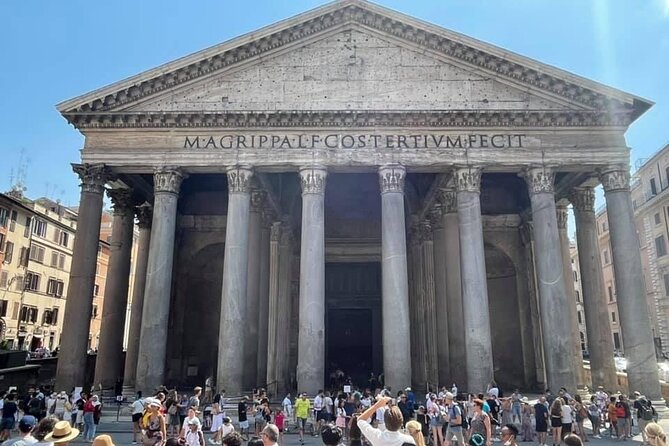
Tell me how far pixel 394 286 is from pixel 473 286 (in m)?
2.47

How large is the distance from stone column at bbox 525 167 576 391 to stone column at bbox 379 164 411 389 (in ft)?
14.0

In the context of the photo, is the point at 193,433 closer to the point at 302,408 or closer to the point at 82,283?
the point at 302,408

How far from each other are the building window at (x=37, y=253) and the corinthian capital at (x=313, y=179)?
28203 mm

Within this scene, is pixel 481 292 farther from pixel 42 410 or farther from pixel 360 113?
pixel 42 410

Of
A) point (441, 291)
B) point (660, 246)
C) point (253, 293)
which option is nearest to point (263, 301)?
point (253, 293)

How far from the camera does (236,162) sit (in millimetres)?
16734

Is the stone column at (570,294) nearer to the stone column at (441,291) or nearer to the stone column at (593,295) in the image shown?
the stone column at (593,295)

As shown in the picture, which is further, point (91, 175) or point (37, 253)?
point (37, 253)

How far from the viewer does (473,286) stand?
1568cm

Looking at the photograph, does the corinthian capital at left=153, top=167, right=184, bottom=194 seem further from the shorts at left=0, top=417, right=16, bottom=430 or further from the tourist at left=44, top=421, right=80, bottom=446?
the tourist at left=44, top=421, right=80, bottom=446

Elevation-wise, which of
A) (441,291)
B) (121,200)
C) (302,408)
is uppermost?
(121,200)

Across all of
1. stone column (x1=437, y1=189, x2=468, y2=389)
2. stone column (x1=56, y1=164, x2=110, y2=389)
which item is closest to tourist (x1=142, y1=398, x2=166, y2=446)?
stone column (x1=56, y1=164, x2=110, y2=389)

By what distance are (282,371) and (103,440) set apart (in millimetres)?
18801

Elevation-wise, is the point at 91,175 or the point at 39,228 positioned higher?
the point at 39,228
